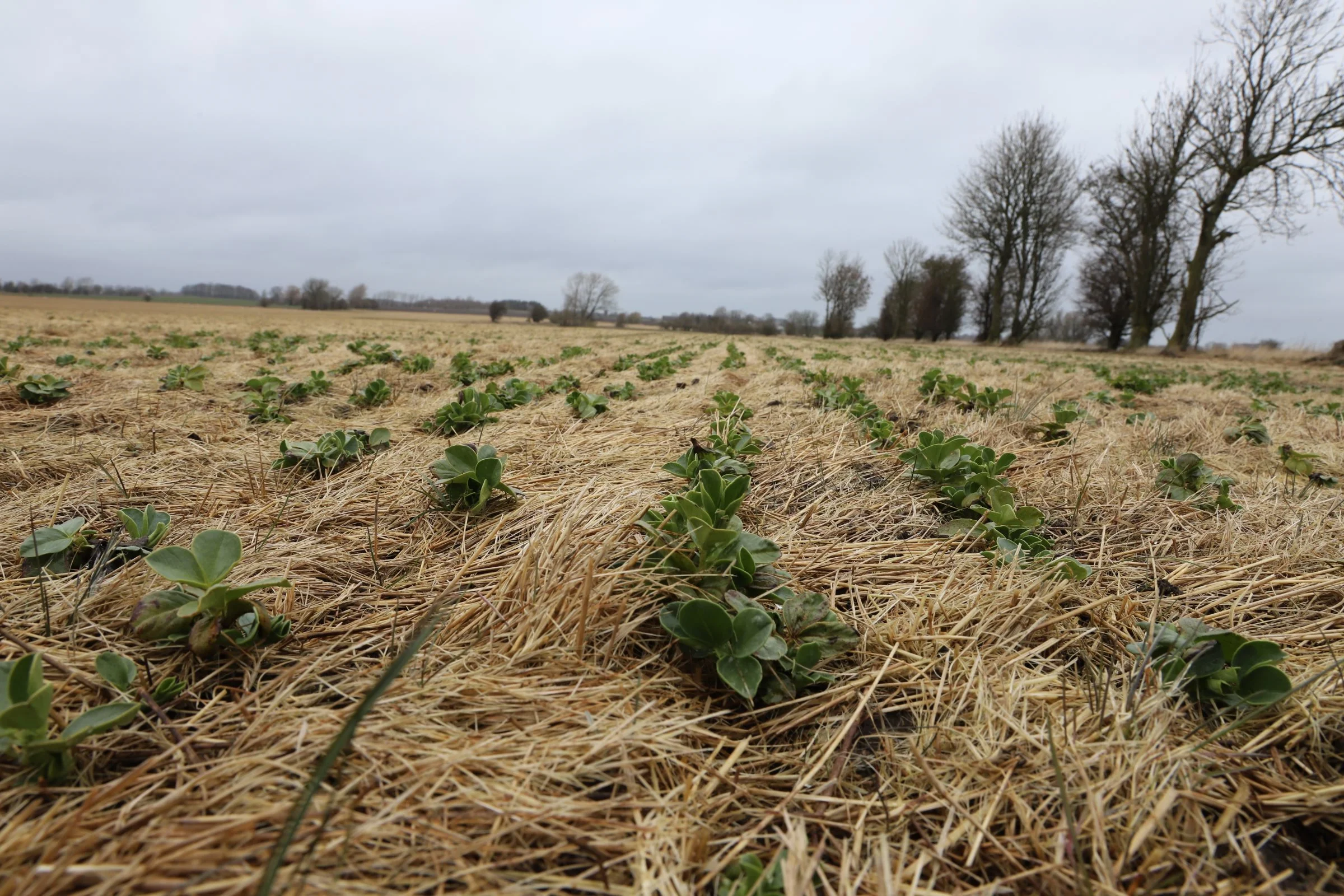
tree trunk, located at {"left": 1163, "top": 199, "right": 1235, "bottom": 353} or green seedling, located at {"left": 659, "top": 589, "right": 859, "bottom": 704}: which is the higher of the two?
tree trunk, located at {"left": 1163, "top": 199, "right": 1235, "bottom": 353}

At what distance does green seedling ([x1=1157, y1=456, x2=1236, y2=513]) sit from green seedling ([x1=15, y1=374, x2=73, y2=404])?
652 cm

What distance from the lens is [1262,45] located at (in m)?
19.4

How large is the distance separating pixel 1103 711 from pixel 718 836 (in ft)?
2.65

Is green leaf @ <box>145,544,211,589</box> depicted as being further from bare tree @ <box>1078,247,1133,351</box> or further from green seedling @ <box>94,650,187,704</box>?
bare tree @ <box>1078,247,1133,351</box>

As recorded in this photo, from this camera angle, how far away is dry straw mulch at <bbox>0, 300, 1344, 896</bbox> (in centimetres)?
85

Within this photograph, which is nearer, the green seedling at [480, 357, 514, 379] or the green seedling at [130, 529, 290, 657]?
the green seedling at [130, 529, 290, 657]

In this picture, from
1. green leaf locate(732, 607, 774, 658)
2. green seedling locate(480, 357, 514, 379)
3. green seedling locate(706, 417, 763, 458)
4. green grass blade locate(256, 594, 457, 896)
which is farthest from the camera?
green seedling locate(480, 357, 514, 379)

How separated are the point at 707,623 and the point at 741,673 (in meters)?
0.12

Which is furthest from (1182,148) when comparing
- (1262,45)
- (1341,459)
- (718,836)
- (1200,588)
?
(718,836)

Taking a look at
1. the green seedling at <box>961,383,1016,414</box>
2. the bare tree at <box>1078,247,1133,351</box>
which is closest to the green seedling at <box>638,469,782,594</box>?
the green seedling at <box>961,383,1016,414</box>

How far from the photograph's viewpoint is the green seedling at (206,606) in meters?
1.20

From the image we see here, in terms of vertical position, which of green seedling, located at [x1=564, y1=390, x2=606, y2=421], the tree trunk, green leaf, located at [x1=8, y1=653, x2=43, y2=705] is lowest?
green leaf, located at [x1=8, y1=653, x2=43, y2=705]

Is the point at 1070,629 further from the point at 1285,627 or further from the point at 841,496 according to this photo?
the point at 841,496

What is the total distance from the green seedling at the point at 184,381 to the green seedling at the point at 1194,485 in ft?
21.1
